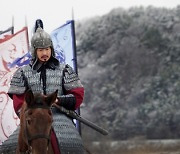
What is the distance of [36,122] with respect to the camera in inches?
239

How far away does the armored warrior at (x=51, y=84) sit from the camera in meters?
7.03

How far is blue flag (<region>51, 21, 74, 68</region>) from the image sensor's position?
1135 centimetres

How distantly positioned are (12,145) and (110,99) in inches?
1066

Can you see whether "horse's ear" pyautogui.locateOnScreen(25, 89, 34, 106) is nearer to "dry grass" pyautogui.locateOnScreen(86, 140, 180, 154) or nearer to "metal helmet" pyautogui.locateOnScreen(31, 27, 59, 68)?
"metal helmet" pyautogui.locateOnScreen(31, 27, 59, 68)

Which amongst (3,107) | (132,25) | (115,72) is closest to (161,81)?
(115,72)

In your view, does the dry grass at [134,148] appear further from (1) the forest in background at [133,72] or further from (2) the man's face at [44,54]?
(2) the man's face at [44,54]

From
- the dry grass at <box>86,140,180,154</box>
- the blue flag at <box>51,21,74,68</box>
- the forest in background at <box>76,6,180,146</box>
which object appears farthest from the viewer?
the forest in background at <box>76,6,180,146</box>

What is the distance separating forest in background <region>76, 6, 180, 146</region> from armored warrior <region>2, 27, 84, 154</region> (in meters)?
17.0

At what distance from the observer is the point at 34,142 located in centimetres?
603

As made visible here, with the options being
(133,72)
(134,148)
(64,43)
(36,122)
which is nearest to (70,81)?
→ (36,122)

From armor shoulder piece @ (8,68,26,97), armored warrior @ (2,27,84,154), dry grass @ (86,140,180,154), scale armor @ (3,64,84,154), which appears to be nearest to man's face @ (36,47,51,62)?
armored warrior @ (2,27,84,154)

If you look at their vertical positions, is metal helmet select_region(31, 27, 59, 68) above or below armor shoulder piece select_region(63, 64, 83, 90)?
above

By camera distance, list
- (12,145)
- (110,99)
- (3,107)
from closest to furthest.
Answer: (12,145)
(3,107)
(110,99)

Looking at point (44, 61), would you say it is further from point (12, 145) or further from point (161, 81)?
point (161, 81)
